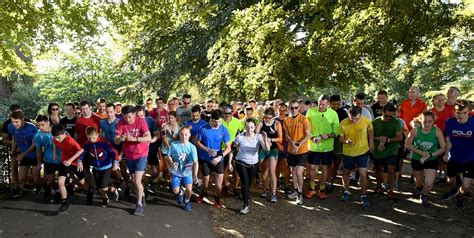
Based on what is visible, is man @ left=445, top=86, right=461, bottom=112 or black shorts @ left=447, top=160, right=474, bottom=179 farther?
man @ left=445, top=86, right=461, bottom=112

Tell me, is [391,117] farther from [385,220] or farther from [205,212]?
[205,212]

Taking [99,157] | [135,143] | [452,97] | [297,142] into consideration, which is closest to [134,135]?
[135,143]

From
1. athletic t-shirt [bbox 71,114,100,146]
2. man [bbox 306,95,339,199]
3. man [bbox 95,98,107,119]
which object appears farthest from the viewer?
man [bbox 95,98,107,119]

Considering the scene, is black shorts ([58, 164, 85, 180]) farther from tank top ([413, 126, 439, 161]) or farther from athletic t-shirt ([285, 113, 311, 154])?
tank top ([413, 126, 439, 161])

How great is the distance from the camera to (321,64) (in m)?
10.2

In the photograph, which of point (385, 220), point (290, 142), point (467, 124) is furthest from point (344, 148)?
point (467, 124)

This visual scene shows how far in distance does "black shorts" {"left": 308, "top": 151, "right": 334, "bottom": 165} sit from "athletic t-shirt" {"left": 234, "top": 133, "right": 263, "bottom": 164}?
1414mm

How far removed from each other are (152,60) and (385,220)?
1775 centimetres

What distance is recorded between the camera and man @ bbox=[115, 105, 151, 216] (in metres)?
6.37

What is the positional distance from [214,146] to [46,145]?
121 inches

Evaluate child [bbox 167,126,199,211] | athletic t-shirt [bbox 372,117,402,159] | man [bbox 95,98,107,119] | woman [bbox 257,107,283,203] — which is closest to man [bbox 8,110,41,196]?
man [bbox 95,98,107,119]

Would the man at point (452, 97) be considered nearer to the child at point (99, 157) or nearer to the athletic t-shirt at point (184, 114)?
the athletic t-shirt at point (184, 114)

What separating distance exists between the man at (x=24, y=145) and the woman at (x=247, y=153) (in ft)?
12.5

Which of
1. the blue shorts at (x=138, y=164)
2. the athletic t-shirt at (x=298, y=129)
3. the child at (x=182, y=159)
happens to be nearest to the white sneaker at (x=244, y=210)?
the child at (x=182, y=159)
